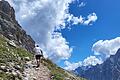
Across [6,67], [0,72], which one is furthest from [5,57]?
[0,72]

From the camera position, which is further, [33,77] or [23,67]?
[23,67]

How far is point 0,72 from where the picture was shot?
28766mm

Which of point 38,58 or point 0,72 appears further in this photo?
point 38,58

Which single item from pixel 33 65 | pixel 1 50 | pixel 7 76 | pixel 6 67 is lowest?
pixel 7 76

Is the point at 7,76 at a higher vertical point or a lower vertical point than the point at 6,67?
lower

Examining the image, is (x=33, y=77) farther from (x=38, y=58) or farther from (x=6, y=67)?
(x=38, y=58)

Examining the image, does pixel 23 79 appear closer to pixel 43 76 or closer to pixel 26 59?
pixel 43 76

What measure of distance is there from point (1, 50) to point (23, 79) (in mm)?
9487

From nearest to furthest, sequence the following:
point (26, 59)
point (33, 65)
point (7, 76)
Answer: point (7, 76), point (33, 65), point (26, 59)

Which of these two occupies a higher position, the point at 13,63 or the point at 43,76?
the point at 13,63

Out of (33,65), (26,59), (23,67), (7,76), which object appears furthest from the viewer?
(26,59)

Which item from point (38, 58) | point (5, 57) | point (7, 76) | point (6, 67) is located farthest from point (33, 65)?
point (7, 76)

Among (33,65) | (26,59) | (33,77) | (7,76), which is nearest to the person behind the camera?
(7,76)

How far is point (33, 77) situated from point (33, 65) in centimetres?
601
